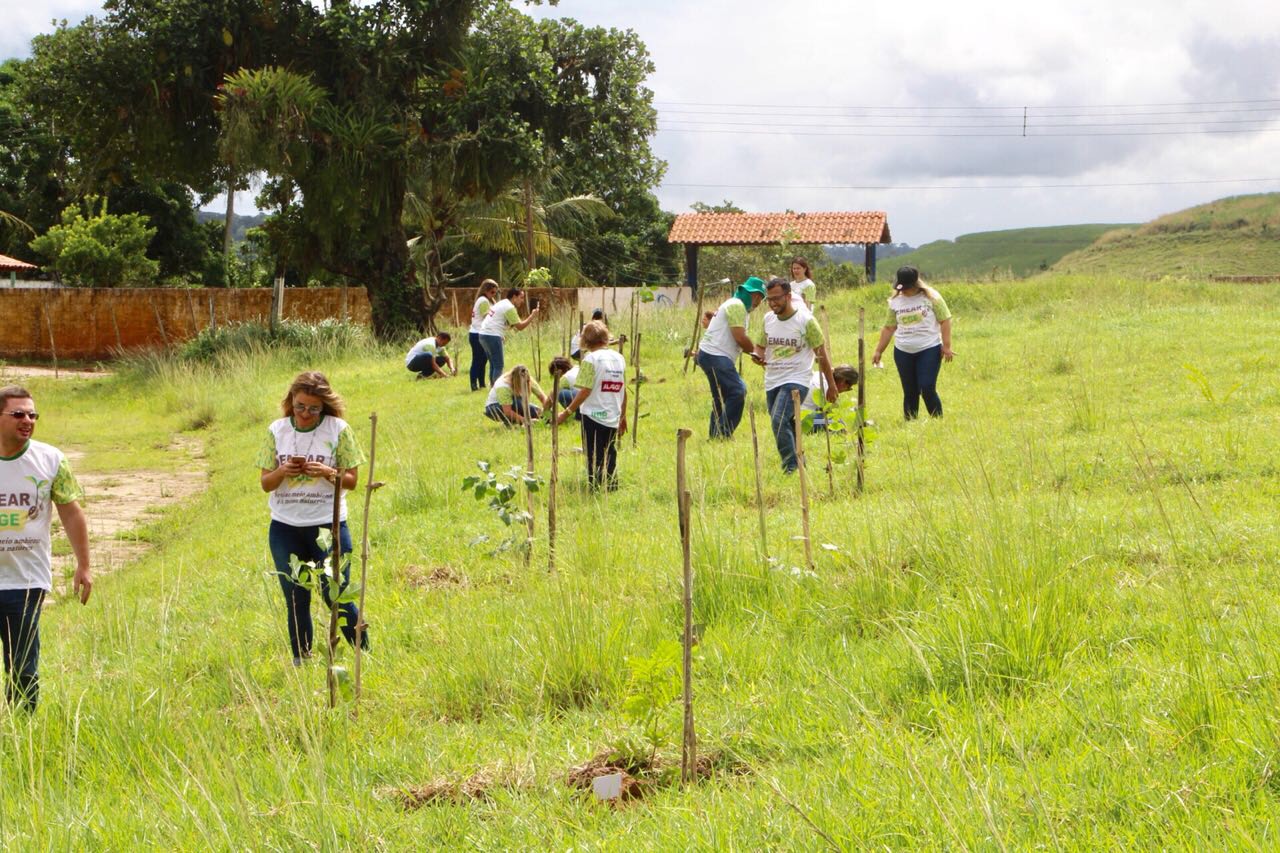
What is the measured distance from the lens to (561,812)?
351 centimetres

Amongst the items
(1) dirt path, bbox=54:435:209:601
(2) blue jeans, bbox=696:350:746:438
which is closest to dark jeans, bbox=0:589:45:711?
(1) dirt path, bbox=54:435:209:601

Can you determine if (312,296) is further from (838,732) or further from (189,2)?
(838,732)

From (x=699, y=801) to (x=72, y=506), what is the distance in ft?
11.5

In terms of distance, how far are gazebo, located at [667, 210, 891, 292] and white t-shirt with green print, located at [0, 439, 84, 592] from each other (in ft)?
105

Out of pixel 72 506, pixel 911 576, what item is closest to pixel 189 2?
pixel 72 506

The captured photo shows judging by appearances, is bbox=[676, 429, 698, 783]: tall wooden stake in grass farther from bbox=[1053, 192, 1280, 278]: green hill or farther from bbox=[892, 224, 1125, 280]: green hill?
bbox=[892, 224, 1125, 280]: green hill

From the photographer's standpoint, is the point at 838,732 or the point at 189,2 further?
the point at 189,2

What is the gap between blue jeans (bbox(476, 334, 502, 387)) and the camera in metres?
15.7

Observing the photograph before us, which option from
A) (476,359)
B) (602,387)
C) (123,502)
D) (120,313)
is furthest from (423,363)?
(120,313)

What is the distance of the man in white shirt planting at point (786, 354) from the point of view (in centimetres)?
875

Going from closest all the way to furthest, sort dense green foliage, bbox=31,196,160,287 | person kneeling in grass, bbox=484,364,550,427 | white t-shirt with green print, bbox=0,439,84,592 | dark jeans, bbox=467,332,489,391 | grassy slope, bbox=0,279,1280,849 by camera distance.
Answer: grassy slope, bbox=0,279,1280,849
white t-shirt with green print, bbox=0,439,84,592
person kneeling in grass, bbox=484,364,550,427
dark jeans, bbox=467,332,489,391
dense green foliage, bbox=31,196,160,287

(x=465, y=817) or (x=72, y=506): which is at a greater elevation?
(x=72, y=506)

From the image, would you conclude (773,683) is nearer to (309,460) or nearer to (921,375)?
(309,460)

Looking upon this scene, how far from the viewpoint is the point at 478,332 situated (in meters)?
15.7
